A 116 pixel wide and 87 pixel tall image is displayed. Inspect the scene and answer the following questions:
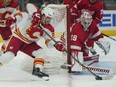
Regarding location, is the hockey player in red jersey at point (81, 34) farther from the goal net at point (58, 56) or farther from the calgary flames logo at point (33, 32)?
the calgary flames logo at point (33, 32)

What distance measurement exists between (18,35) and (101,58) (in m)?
1.47

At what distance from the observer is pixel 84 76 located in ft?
11.5

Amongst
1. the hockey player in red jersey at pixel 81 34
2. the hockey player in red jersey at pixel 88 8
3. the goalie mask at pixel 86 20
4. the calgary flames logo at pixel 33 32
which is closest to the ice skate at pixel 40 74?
the calgary flames logo at pixel 33 32

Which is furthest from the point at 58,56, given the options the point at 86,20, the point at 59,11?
the point at 86,20

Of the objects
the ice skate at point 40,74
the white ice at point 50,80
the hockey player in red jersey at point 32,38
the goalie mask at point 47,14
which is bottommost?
the white ice at point 50,80

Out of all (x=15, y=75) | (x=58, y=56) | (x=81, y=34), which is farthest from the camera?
(x=58, y=56)

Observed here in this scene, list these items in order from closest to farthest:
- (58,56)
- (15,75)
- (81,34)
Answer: (15,75) < (81,34) < (58,56)

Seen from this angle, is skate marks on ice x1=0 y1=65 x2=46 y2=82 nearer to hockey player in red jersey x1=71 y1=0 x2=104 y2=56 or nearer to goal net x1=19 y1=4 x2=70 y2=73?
goal net x1=19 y1=4 x2=70 y2=73

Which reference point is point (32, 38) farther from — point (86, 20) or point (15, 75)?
point (86, 20)

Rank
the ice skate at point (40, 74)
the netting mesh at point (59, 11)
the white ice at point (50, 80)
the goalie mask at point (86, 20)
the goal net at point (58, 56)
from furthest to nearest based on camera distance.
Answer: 1. the netting mesh at point (59, 11)
2. the goal net at point (58, 56)
3. the goalie mask at point (86, 20)
4. the ice skate at point (40, 74)
5. the white ice at point (50, 80)

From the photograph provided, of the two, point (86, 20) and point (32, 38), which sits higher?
point (86, 20)

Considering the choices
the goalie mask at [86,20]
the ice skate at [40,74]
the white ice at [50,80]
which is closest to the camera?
the white ice at [50,80]

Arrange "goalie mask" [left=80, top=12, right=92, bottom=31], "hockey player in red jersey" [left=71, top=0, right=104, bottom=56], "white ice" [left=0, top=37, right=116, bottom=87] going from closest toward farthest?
"white ice" [left=0, top=37, right=116, bottom=87] → "goalie mask" [left=80, top=12, right=92, bottom=31] → "hockey player in red jersey" [left=71, top=0, right=104, bottom=56]

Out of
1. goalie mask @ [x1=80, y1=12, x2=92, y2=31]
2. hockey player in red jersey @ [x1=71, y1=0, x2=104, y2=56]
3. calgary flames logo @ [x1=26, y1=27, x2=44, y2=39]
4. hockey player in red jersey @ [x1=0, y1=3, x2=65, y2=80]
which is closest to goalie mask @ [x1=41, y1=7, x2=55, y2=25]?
hockey player in red jersey @ [x1=0, y1=3, x2=65, y2=80]
